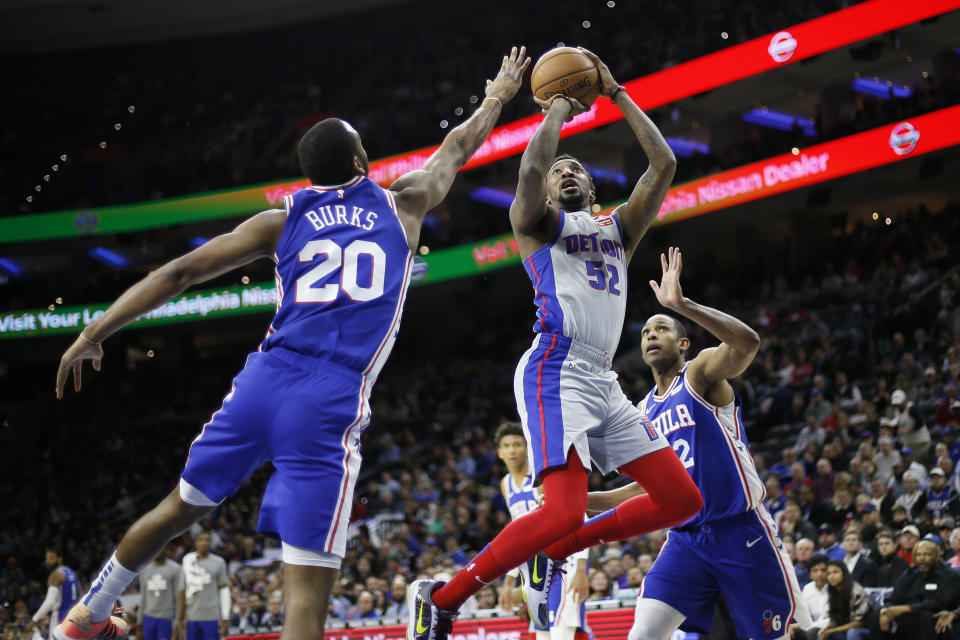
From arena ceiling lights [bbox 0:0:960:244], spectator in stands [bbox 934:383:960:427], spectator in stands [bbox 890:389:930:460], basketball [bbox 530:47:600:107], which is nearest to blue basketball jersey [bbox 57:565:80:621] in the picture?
arena ceiling lights [bbox 0:0:960:244]

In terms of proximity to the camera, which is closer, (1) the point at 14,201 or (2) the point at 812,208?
(2) the point at 812,208

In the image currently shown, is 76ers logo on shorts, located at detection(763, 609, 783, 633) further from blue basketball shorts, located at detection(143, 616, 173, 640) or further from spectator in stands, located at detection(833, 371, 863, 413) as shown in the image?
spectator in stands, located at detection(833, 371, 863, 413)

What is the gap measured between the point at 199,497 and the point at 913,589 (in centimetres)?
701

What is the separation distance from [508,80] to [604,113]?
15465 millimetres

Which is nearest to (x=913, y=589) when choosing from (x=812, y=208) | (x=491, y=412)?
(x=491, y=412)

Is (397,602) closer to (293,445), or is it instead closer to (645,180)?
(645,180)

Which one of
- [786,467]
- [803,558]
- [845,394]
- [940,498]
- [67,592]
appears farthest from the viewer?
[845,394]

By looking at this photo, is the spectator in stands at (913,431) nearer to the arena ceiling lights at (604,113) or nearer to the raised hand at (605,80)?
the arena ceiling lights at (604,113)

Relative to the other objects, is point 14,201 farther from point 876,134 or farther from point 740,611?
point 740,611

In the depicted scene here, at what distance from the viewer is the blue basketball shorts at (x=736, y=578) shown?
17.1ft

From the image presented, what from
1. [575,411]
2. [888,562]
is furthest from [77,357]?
[888,562]

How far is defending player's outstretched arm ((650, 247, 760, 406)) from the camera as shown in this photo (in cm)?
519

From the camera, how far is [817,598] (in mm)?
9133

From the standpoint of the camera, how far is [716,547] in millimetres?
5297
